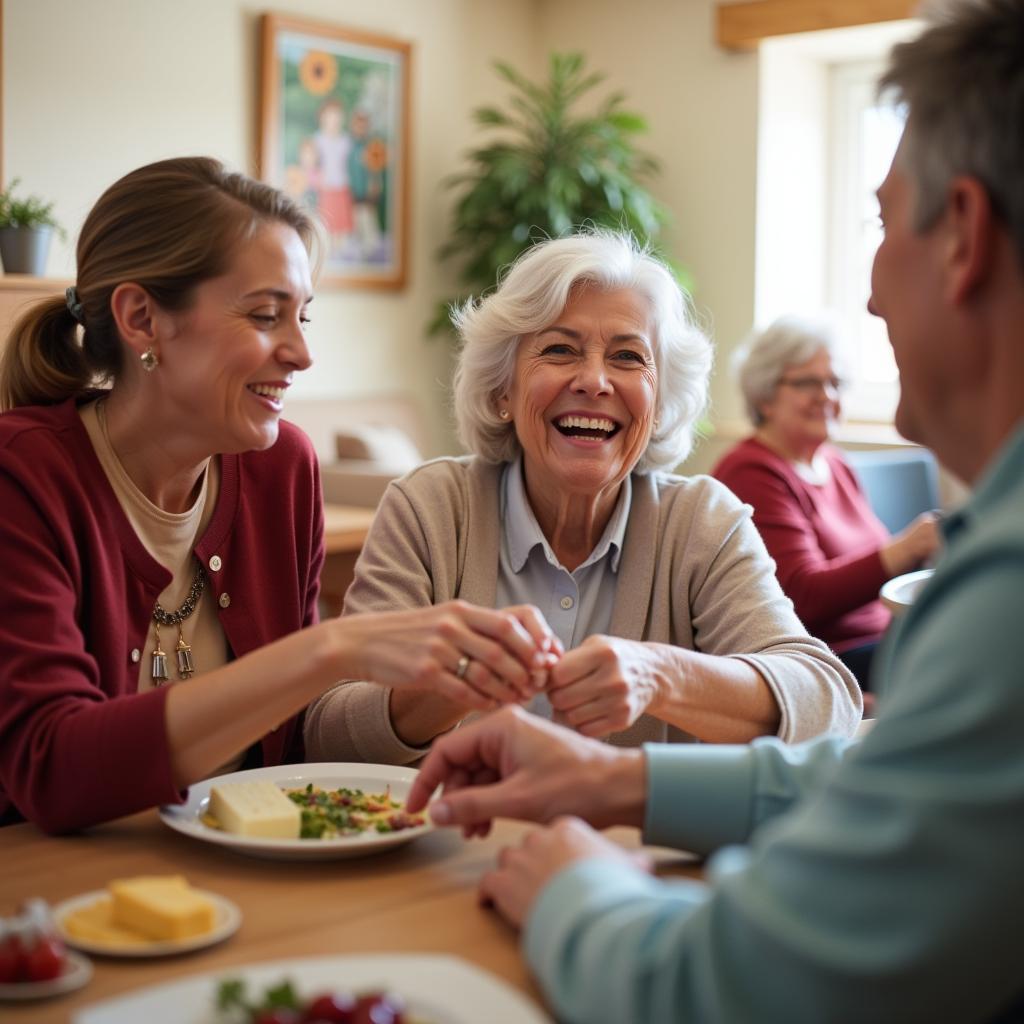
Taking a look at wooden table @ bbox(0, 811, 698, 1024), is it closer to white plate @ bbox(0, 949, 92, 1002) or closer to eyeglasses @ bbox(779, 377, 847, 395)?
white plate @ bbox(0, 949, 92, 1002)

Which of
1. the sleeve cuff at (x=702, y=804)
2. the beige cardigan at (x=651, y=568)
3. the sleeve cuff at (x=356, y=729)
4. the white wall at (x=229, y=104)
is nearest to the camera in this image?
the sleeve cuff at (x=702, y=804)

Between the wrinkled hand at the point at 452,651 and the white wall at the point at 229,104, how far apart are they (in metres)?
3.74

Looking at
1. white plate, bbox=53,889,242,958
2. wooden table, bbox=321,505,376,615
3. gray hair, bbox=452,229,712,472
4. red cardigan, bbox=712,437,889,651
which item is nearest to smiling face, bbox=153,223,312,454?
gray hair, bbox=452,229,712,472

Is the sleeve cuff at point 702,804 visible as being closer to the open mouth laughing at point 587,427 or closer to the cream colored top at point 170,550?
the cream colored top at point 170,550

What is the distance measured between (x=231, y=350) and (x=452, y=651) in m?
0.57

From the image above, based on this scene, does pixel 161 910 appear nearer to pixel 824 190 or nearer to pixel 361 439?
pixel 361 439

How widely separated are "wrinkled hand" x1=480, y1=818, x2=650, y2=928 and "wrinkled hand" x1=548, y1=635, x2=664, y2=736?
1.31 ft

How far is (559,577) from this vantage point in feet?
6.50

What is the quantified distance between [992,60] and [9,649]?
3.48 ft

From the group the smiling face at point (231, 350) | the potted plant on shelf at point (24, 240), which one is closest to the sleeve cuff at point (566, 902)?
the smiling face at point (231, 350)

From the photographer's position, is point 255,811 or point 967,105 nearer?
point 967,105

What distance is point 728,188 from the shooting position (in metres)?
6.21

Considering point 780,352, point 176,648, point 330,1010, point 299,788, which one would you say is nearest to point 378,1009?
point 330,1010

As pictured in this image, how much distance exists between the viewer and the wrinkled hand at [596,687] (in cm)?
148
